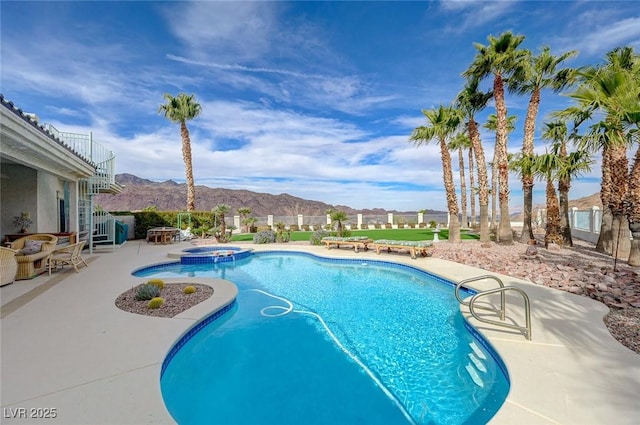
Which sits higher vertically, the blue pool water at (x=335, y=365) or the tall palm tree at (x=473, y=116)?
the tall palm tree at (x=473, y=116)

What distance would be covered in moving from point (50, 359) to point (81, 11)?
11.1m

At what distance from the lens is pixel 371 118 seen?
2556 cm

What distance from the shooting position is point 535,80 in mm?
12320

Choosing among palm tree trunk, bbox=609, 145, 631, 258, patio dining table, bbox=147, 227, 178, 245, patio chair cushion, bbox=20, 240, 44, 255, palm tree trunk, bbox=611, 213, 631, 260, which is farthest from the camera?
patio dining table, bbox=147, 227, 178, 245

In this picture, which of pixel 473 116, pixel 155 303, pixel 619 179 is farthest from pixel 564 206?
pixel 155 303

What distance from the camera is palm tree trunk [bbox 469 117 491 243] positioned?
13.0 metres

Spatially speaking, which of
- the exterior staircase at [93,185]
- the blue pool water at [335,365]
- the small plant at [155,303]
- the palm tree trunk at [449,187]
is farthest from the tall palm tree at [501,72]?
the exterior staircase at [93,185]

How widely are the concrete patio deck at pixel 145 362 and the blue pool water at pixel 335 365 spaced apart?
0.37 meters

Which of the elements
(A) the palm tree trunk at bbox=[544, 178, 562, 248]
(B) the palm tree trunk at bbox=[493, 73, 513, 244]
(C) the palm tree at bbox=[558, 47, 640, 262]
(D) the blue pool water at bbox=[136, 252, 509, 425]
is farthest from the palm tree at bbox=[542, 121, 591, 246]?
(D) the blue pool water at bbox=[136, 252, 509, 425]

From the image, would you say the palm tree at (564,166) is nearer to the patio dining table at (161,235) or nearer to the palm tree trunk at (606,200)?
the palm tree trunk at (606,200)

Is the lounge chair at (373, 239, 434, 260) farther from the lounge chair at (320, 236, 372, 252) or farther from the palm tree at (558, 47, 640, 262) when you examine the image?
the palm tree at (558, 47, 640, 262)

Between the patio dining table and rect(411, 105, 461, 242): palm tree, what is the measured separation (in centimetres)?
1388

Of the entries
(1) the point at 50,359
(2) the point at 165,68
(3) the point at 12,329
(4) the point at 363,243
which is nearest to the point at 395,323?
(1) the point at 50,359

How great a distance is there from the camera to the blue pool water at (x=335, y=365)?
9.78 feet
